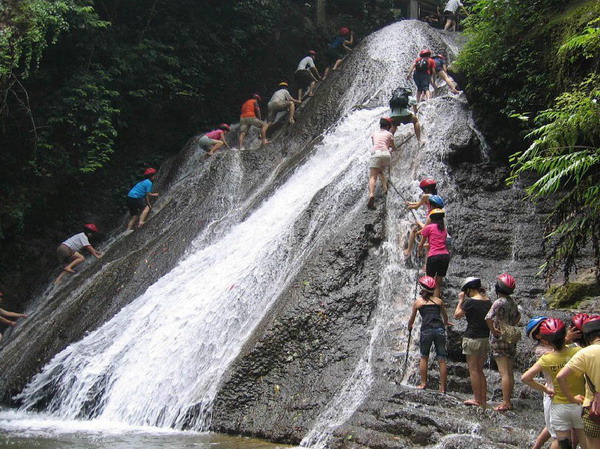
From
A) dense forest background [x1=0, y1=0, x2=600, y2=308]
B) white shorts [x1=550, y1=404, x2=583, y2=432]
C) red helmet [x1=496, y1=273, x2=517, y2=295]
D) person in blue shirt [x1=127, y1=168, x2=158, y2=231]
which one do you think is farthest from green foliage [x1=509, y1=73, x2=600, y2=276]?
person in blue shirt [x1=127, y1=168, x2=158, y2=231]

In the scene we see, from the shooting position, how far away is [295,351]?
8508mm

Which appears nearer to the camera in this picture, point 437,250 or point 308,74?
point 437,250

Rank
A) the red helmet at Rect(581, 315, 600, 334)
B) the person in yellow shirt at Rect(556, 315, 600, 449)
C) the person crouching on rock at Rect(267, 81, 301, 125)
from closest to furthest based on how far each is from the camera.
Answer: the person in yellow shirt at Rect(556, 315, 600, 449)
the red helmet at Rect(581, 315, 600, 334)
the person crouching on rock at Rect(267, 81, 301, 125)

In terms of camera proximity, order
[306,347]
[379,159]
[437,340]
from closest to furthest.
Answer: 1. [437,340]
2. [306,347]
3. [379,159]

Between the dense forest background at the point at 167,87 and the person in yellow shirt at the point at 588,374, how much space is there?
3.08m

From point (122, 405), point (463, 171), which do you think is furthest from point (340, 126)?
point (122, 405)

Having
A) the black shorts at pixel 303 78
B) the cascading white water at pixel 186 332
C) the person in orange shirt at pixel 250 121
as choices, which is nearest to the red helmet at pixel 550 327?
the cascading white water at pixel 186 332

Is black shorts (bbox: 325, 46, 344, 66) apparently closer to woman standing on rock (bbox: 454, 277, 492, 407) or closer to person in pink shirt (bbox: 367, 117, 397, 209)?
person in pink shirt (bbox: 367, 117, 397, 209)

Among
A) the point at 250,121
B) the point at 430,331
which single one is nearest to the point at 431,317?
the point at 430,331

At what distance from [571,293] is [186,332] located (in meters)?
5.90

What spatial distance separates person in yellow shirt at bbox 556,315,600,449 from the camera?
444 centimetres

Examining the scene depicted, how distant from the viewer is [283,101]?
17484 mm

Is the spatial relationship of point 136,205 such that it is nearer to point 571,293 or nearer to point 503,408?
point 571,293

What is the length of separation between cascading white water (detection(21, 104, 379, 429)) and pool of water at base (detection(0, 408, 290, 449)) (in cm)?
40
